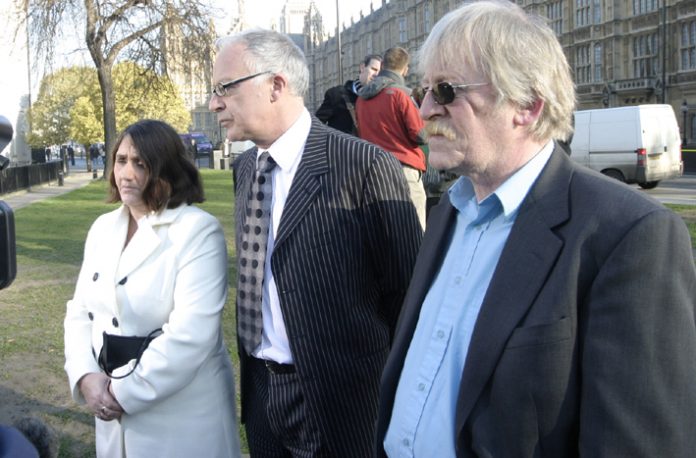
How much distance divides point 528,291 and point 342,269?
1.03 m

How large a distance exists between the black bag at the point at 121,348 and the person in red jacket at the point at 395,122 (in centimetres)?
292

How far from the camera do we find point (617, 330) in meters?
1.36

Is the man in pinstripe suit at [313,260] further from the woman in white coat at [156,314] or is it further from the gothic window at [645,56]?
the gothic window at [645,56]

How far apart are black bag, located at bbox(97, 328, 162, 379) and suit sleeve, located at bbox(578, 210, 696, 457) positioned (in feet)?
5.68

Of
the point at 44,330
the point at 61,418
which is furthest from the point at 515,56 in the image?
the point at 44,330

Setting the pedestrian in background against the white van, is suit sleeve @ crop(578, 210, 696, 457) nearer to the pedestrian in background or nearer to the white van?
the pedestrian in background

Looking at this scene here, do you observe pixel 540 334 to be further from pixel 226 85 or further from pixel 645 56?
pixel 645 56

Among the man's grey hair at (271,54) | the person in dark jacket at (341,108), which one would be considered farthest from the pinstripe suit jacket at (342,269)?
the person in dark jacket at (341,108)

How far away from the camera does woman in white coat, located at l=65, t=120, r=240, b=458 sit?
2615 mm

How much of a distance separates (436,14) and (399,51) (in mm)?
66061

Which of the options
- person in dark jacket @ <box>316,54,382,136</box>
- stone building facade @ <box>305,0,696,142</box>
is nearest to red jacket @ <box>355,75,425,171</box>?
person in dark jacket @ <box>316,54,382,136</box>

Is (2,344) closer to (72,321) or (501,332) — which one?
(72,321)

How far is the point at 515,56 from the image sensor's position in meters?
1.60

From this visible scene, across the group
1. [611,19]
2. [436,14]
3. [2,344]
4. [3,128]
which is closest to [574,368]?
[3,128]
